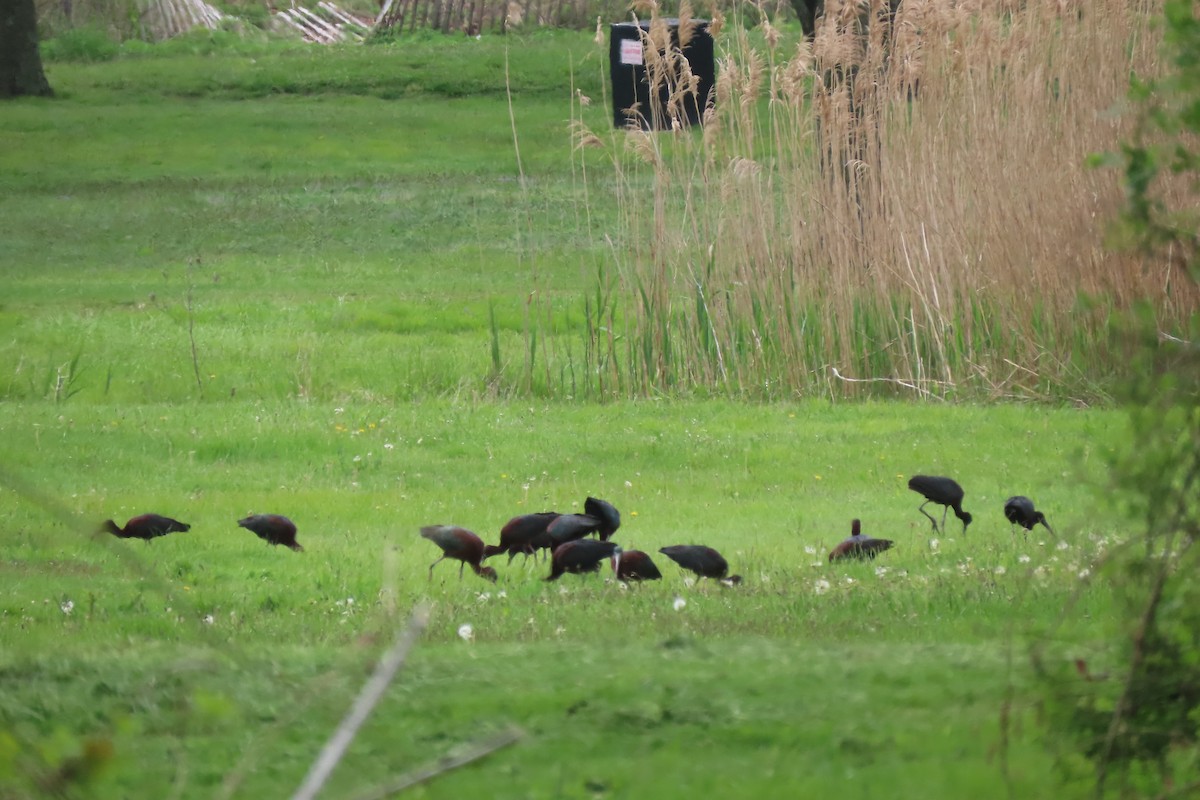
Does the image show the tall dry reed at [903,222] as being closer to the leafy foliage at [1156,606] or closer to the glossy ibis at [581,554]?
the glossy ibis at [581,554]

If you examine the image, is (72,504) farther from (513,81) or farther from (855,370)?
(513,81)

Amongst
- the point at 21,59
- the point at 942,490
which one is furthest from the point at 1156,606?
the point at 21,59

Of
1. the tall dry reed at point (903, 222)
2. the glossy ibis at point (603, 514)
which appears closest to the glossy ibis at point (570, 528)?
the glossy ibis at point (603, 514)

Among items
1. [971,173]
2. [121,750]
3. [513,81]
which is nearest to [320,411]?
[971,173]

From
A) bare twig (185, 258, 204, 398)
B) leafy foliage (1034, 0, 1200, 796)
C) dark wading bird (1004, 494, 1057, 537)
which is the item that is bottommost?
bare twig (185, 258, 204, 398)

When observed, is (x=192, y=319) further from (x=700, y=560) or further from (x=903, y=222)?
(x=700, y=560)

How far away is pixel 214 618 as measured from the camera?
19.1ft

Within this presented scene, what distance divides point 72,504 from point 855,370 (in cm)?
491

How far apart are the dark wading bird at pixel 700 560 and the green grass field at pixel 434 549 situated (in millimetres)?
128

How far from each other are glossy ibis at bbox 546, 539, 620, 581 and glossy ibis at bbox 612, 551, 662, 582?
0.03m

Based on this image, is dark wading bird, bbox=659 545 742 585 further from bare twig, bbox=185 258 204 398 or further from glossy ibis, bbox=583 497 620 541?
bare twig, bbox=185 258 204 398

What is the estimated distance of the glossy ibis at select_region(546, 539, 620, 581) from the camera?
5855mm

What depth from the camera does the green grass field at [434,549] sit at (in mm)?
3350

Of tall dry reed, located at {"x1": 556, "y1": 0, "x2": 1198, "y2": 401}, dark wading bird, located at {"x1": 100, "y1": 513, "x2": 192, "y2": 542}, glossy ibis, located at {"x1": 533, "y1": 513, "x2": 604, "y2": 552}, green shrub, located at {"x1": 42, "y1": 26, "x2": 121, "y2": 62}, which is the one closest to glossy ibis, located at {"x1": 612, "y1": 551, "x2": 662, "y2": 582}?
glossy ibis, located at {"x1": 533, "y1": 513, "x2": 604, "y2": 552}
